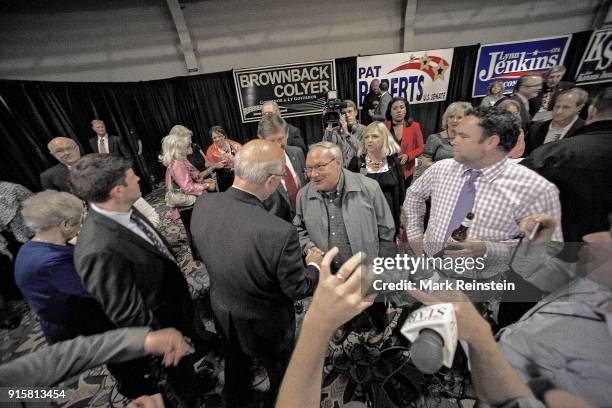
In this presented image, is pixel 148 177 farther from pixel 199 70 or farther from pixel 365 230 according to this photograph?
pixel 365 230

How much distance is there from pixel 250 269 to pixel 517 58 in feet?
29.3

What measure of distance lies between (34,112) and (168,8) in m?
4.10

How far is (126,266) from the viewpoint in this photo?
4.52 feet

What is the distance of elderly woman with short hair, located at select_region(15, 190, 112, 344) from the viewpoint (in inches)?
57.4

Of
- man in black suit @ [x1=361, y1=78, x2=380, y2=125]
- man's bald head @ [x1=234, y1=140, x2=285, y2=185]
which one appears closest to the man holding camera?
man's bald head @ [x1=234, y1=140, x2=285, y2=185]

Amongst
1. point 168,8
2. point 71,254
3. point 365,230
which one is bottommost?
point 365,230

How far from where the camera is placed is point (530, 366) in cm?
80

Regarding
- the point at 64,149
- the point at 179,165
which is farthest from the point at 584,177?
the point at 64,149

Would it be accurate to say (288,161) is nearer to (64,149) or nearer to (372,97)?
(64,149)

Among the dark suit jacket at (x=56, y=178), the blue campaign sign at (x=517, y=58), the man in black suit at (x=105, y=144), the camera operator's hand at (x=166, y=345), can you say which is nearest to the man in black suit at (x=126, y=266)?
the camera operator's hand at (x=166, y=345)

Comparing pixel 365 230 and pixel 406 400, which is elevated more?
pixel 365 230

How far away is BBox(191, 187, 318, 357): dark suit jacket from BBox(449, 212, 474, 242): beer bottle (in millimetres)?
1002

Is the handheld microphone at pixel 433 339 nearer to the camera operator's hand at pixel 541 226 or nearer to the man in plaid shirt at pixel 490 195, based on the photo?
the man in plaid shirt at pixel 490 195

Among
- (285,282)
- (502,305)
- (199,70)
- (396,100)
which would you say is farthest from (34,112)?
(502,305)
